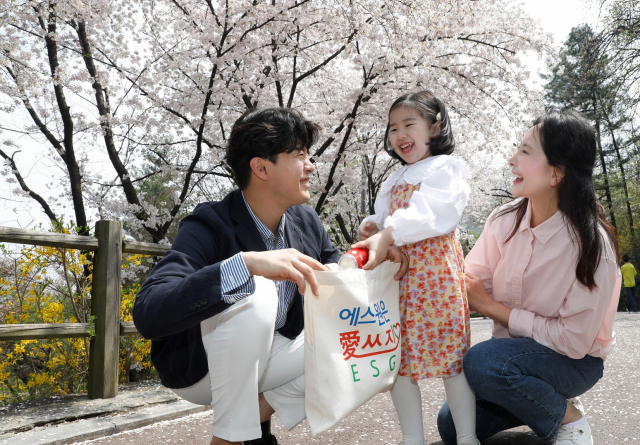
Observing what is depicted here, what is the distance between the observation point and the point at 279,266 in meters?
1.37

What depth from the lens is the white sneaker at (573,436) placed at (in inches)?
66.1

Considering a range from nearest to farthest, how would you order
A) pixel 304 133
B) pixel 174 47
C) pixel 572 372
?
pixel 572 372 → pixel 304 133 → pixel 174 47

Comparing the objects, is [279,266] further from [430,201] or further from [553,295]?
[553,295]

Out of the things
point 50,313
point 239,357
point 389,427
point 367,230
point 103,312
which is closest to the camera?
point 239,357

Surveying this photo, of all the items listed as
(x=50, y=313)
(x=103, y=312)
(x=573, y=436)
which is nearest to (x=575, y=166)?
(x=573, y=436)

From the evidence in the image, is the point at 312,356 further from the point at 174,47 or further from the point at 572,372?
the point at 174,47

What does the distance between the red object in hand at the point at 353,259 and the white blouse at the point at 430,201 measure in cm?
18

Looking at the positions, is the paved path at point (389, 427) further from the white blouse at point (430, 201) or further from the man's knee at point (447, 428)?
the white blouse at point (430, 201)

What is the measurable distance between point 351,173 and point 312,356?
755 cm

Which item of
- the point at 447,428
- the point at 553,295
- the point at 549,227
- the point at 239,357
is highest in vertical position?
the point at 549,227

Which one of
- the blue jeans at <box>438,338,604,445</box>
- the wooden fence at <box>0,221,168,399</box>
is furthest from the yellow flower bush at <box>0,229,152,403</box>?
the blue jeans at <box>438,338,604,445</box>

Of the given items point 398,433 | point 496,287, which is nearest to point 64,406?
point 398,433

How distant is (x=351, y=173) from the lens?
8930 mm

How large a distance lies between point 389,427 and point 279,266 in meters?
1.39
